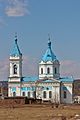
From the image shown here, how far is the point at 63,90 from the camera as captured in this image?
145250 mm

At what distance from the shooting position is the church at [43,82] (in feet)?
471

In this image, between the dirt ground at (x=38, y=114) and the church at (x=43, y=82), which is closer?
the dirt ground at (x=38, y=114)

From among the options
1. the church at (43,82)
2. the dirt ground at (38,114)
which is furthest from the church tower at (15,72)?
the dirt ground at (38,114)

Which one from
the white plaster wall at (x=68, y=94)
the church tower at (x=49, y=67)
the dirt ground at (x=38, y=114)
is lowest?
the dirt ground at (x=38, y=114)

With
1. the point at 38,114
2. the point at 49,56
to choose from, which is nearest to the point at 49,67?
the point at 49,56

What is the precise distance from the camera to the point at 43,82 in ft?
471

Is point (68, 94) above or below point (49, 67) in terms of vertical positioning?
below

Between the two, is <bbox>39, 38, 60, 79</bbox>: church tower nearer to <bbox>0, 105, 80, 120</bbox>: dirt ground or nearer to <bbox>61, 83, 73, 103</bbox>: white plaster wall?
<bbox>61, 83, 73, 103</bbox>: white plaster wall

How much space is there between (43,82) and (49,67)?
4.56m

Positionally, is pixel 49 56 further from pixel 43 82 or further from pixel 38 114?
pixel 38 114

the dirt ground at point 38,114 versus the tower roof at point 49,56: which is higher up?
the tower roof at point 49,56

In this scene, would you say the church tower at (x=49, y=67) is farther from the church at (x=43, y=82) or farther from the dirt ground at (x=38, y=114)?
the dirt ground at (x=38, y=114)

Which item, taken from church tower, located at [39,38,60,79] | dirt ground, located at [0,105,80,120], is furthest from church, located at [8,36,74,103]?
dirt ground, located at [0,105,80,120]

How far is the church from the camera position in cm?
14362
